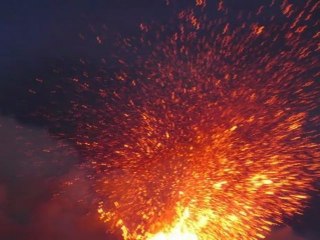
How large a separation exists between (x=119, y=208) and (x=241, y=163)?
4.20m

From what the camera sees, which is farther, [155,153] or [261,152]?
[155,153]

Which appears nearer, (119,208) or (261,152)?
(261,152)

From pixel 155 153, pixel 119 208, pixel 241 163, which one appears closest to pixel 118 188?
pixel 119 208

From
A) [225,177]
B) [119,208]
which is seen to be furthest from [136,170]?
[225,177]

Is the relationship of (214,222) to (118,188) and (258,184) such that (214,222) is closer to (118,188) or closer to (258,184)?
(258,184)

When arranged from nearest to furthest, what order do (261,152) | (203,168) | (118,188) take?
1. (261,152)
2. (203,168)
3. (118,188)

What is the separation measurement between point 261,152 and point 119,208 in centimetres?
485

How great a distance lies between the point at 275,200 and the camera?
11570mm

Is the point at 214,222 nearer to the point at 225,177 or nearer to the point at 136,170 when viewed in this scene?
the point at 225,177

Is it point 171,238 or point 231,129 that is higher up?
point 231,129

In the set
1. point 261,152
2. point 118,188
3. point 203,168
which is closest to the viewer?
point 261,152

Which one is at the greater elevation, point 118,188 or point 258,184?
point 118,188

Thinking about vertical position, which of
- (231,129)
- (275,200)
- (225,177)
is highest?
(231,129)

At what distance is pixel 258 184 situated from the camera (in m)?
11.6
